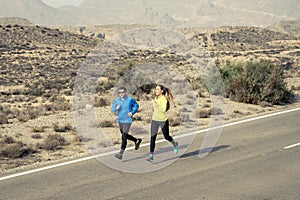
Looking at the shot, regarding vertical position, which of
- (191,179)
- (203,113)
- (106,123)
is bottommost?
(191,179)

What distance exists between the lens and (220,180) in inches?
327

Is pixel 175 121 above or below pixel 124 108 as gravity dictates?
below

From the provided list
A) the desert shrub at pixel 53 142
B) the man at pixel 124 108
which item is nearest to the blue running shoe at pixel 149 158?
the man at pixel 124 108

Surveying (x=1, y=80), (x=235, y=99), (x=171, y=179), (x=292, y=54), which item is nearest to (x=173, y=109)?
(x=235, y=99)

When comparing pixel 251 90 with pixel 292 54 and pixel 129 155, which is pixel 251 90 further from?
pixel 292 54

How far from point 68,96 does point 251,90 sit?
1128cm

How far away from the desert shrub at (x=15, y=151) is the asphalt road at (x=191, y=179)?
1693 millimetres

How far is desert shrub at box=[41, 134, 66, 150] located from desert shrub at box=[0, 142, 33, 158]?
1.44 feet

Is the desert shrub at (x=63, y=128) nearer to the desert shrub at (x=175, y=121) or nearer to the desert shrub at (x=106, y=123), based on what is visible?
the desert shrub at (x=106, y=123)

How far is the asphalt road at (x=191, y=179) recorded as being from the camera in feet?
25.0

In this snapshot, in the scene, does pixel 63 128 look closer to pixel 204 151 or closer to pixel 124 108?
pixel 124 108

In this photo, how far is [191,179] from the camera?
8.41 meters

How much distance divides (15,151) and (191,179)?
14.9 ft

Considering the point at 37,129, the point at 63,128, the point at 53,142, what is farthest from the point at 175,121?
the point at 53,142
